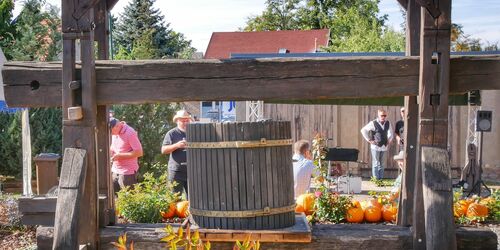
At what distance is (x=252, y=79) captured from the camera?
15.9ft

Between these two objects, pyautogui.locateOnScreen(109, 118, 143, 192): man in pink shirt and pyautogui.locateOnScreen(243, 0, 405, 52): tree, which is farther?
pyautogui.locateOnScreen(243, 0, 405, 52): tree

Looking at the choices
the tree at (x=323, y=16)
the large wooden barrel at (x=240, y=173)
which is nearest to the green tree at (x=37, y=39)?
the large wooden barrel at (x=240, y=173)

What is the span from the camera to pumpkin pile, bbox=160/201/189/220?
6699 mm

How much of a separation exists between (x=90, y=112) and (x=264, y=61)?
1.31 metres

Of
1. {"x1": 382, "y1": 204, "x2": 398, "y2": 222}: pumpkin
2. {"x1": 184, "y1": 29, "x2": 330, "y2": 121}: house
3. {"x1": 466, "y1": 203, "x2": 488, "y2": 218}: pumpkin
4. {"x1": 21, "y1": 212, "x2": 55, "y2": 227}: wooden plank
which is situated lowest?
{"x1": 466, "y1": 203, "x2": 488, "y2": 218}: pumpkin

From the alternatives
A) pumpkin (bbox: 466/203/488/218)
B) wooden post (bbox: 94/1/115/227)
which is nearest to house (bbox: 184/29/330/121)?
pumpkin (bbox: 466/203/488/218)

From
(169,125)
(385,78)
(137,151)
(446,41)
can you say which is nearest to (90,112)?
(385,78)

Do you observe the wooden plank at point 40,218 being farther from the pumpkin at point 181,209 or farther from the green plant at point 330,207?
the green plant at point 330,207

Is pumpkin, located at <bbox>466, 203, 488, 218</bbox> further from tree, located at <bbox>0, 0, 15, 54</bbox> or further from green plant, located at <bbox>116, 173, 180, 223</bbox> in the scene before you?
tree, located at <bbox>0, 0, 15, 54</bbox>

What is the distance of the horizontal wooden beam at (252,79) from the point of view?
15.9ft

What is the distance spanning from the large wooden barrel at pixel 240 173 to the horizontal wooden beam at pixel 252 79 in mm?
265

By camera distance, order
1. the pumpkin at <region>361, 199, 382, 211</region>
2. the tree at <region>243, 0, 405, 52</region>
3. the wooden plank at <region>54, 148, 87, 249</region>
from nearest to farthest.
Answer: the wooden plank at <region>54, 148, 87, 249</region>, the pumpkin at <region>361, 199, 382, 211</region>, the tree at <region>243, 0, 405, 52</region>

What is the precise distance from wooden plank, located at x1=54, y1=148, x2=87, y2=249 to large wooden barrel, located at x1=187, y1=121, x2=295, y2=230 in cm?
81

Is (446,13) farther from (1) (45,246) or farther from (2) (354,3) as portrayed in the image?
(2) (354,3)
